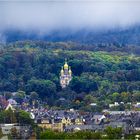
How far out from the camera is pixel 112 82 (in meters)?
48.1

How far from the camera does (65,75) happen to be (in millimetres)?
51656

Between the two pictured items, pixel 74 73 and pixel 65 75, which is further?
pixel 74 73

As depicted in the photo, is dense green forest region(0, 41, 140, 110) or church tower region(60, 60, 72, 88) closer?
dense green forest region(0, 41, 140, 110)

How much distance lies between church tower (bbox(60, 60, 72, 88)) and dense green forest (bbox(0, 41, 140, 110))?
0.34m

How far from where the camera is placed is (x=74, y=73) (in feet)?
175

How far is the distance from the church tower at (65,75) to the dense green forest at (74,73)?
13.4 inches

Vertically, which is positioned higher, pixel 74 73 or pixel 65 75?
pixel 74 73

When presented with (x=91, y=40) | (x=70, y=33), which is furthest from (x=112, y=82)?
(x=70, y=33)

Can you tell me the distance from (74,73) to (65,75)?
70.5 inches

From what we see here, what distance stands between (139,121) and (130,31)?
5857cm

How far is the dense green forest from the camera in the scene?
1761 inches

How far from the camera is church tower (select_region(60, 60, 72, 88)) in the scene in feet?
165

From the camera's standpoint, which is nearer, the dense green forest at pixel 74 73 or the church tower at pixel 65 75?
the dense green forest at pixel 74 73

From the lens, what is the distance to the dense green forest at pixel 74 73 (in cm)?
4472
